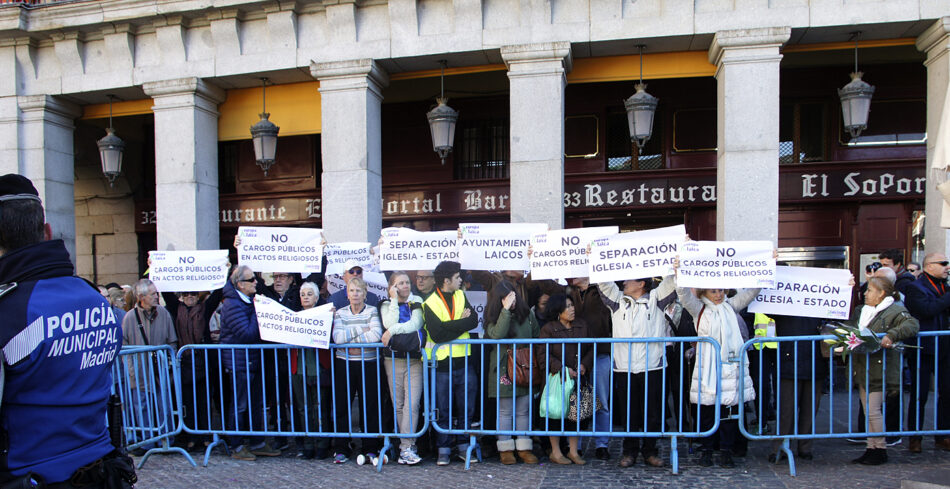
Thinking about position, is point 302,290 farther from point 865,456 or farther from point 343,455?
point 865,456

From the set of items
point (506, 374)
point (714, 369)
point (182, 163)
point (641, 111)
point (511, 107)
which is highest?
point (511, 107)

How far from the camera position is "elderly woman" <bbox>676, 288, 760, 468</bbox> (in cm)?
588

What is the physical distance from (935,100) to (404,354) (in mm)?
7596

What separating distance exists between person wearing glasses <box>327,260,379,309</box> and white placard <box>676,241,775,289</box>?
3231 millimetres

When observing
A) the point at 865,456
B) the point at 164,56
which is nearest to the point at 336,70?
the point at 164,56

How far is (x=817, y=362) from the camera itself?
6.17 m

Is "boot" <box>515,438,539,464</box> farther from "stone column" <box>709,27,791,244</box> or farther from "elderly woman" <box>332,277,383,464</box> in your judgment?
"stone column" <box>709,27,791,244</box>

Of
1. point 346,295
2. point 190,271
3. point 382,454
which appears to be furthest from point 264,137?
point 382,454

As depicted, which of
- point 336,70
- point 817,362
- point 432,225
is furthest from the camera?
point 432,225

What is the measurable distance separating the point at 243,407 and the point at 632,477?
3.82 m

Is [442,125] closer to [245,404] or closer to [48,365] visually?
[245,404]

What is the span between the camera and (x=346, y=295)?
23.4ft

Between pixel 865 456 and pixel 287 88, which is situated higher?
pixel 287 88

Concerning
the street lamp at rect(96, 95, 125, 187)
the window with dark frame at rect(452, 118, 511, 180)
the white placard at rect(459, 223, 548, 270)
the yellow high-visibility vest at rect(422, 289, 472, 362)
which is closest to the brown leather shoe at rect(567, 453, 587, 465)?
the yellow high-visibility vest at rect(422, 289, 472, 362)
